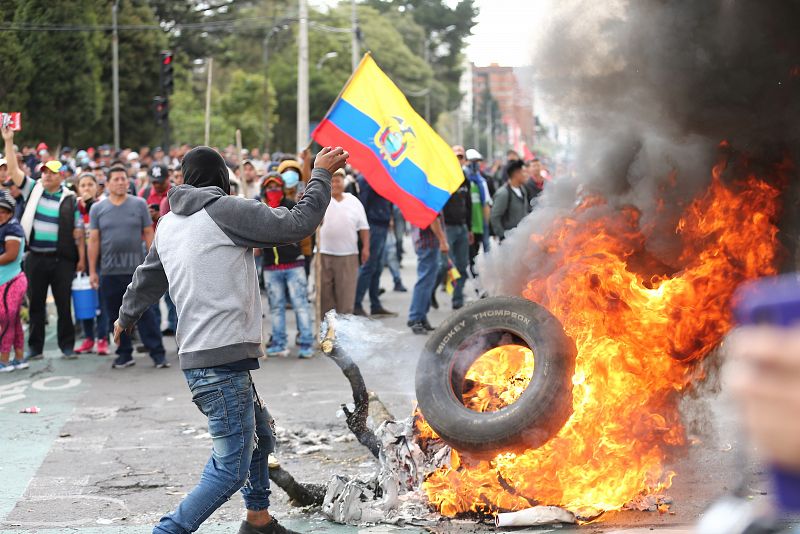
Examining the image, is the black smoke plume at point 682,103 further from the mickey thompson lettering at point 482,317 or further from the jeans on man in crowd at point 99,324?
the jeans on man in crowd at point 99,324

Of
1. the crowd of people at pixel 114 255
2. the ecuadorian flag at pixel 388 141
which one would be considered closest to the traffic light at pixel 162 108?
the crowd of people at pixel 114 255

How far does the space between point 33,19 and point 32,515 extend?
12232mm

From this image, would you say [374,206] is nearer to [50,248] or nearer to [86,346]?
[86,346]

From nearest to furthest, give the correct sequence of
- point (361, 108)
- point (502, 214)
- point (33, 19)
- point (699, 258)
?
point (699, 258), point (361, 108), point (502, 214), point (33, 19)

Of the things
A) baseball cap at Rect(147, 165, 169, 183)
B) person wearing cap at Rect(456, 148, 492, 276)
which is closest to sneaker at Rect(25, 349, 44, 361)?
baseball cap at Rect(147, 165, 169, 183)

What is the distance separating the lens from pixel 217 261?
16.5ft

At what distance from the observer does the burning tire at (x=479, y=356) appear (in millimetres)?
5523

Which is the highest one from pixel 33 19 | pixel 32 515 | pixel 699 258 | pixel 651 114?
pixel 33 19

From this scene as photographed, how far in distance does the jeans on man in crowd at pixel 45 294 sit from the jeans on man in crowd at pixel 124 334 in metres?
0.68

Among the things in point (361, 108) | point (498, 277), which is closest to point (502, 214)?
point (361, 108)

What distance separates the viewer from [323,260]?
38.0 ft

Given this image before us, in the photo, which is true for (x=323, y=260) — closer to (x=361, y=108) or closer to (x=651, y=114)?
(x=361, y=108)

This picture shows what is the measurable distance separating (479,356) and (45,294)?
6.85 m

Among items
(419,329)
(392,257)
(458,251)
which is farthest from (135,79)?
(419,329)
